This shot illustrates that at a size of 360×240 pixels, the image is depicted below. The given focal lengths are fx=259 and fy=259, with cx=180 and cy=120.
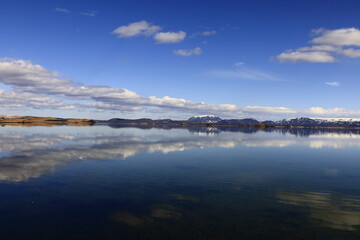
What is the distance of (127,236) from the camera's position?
11648 mm

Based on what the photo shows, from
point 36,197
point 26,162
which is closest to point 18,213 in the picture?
point 36,197

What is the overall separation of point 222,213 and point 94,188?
981 centimetres

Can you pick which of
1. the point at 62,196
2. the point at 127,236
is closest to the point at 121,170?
Result: the point at 62,196

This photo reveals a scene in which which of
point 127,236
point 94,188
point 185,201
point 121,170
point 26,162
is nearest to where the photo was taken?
point 127,236

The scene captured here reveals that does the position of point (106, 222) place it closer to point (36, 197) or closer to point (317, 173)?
point (36, 197)

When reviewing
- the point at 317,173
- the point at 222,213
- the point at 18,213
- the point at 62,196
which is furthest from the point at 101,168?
the point at 317,173

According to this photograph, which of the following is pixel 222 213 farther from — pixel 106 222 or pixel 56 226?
pixel 56 226

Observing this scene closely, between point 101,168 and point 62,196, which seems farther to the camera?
point 101,168

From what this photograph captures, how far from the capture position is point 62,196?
17.1 metres

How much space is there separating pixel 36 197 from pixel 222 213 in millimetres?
11820

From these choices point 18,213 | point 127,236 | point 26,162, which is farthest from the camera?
point 26,162

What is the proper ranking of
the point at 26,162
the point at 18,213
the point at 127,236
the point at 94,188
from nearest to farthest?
the point at 127,236, the point at 18,213, the point at 94,188, the point at 26,162

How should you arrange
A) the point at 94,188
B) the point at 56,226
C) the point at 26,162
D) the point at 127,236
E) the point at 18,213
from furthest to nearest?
1. the point at 26,162
2. the point at 94,188
3. the point at 18,213
4. the point at 56,226
5. the point at 127,236

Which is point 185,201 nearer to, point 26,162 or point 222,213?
point 222,213
